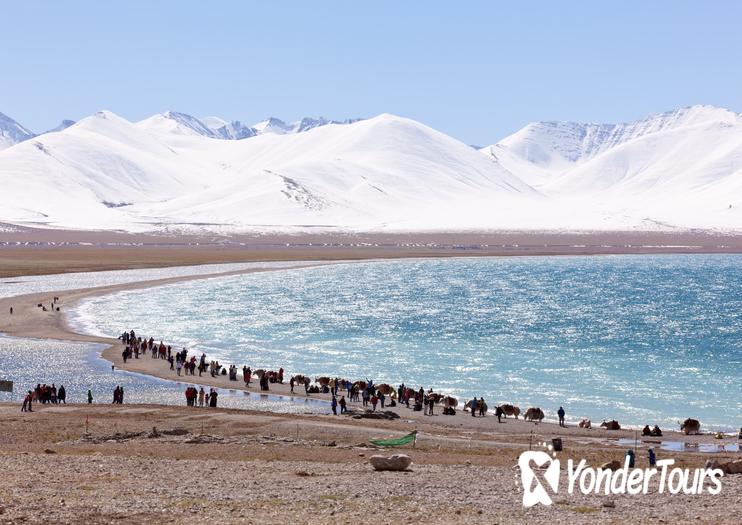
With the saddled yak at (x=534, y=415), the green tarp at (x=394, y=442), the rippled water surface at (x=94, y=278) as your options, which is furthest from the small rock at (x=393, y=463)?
the rippled water surface at (x=94, y=278)

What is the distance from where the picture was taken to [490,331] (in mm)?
70625

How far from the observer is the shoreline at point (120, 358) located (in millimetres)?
37188

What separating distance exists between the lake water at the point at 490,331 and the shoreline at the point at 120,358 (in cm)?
216

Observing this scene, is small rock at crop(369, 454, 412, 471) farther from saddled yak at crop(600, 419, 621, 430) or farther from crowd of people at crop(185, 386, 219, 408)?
crowd of people at crop(185, 386, 219, 408)

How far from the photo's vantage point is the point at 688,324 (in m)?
76.6

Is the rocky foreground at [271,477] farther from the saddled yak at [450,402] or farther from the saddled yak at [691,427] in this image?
the saddled yak at [450,402]

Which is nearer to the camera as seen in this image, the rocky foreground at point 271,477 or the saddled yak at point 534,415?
the rocky foreground at point 271,477

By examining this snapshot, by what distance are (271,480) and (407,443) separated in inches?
316

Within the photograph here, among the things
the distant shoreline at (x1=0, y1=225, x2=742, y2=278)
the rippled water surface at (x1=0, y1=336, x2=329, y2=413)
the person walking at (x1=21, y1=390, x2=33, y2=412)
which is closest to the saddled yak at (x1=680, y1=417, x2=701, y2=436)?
the rippled water surface at (x1=0, y1=336, x2=329, y2=413)

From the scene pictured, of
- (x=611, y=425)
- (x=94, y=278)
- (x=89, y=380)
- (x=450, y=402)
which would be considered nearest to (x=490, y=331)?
(x=450, y=402)

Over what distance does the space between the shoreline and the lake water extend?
7.10 feet

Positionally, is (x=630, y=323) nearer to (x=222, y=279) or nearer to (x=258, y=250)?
(x=222, y=279)

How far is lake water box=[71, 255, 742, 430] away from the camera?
155ft

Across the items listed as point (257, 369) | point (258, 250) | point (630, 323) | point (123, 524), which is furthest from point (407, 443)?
point (258, 250)
